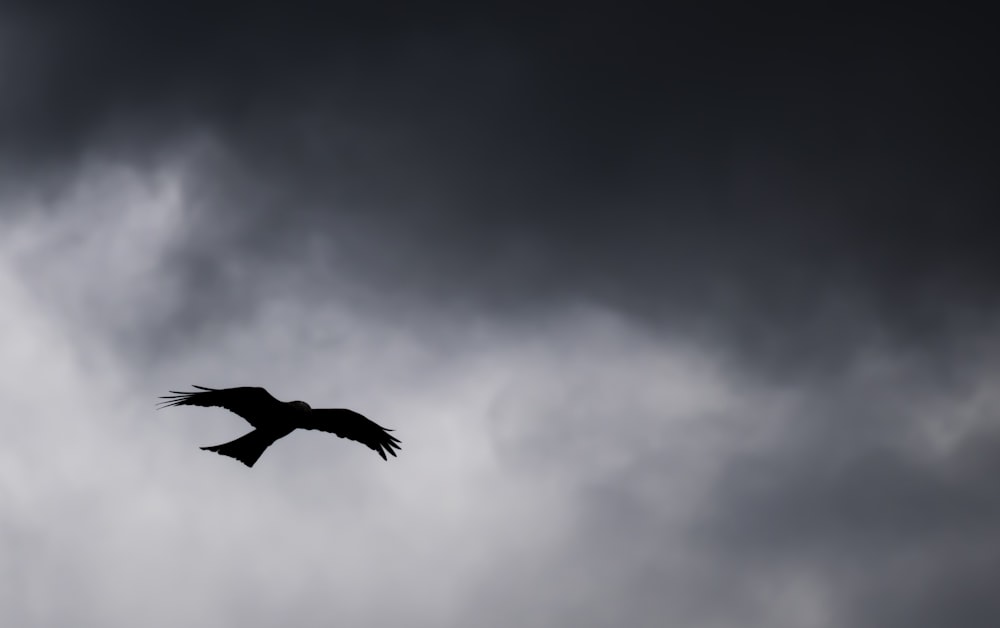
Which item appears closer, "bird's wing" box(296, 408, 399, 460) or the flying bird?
the flying bird

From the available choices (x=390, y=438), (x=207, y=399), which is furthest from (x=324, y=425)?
(x=207, y=399)

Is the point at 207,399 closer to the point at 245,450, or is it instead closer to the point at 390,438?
the point at 245,450

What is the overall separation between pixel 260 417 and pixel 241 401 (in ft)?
2.66

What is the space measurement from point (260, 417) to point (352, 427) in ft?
9.63

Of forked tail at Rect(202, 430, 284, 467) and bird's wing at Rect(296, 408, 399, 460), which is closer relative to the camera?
forked tail at Rect(202, 430, 284, 467)

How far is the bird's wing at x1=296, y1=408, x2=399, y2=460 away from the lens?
24.6m

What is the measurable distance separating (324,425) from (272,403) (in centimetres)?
244

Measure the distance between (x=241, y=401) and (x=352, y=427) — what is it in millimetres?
3684

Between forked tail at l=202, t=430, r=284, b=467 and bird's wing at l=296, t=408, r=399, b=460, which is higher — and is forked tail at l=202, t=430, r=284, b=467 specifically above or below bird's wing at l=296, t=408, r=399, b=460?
below

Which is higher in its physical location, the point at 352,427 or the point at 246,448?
the point at 352,427

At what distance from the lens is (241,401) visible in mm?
22234

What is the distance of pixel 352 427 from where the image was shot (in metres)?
25.2

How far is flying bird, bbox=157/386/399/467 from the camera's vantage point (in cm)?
2184

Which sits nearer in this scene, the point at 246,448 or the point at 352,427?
the point at 246,448
